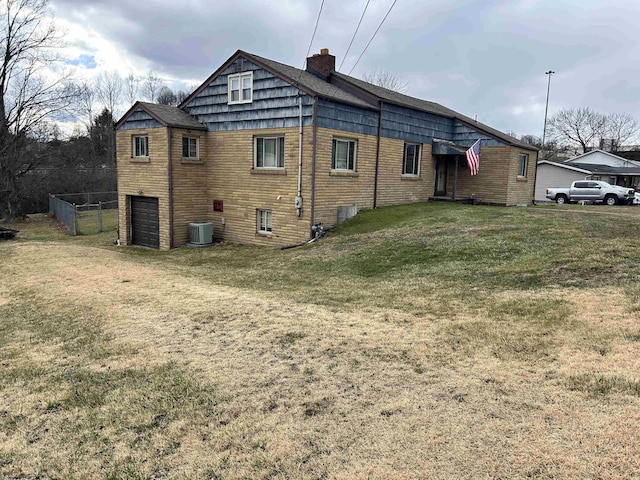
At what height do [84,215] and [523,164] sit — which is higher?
[523,164]

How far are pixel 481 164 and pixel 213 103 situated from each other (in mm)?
11766

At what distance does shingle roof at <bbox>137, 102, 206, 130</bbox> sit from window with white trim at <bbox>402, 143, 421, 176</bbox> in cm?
813

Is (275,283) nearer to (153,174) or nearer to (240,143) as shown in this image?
(240,143)

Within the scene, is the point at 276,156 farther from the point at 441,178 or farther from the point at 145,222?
the point at 441,178

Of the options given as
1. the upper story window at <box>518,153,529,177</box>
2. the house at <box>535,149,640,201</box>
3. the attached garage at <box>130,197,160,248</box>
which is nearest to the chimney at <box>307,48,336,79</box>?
the attached garage at <box>130,197,160,248</box>

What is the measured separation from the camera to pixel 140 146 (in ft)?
60.5

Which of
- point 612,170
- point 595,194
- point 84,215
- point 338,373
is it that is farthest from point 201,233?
point 612,170

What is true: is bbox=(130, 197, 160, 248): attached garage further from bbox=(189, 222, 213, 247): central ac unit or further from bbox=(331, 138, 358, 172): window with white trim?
bbox=(331, 138, 358, 172): window with white trim

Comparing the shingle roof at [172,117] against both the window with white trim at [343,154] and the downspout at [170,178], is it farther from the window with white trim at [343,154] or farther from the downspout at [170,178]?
the window with white trim at [343,154]

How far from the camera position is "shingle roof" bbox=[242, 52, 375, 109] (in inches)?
599

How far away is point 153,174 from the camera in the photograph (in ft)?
58.0

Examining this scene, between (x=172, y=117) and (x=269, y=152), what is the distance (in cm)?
428

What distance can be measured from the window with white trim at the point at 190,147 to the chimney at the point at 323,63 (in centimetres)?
558

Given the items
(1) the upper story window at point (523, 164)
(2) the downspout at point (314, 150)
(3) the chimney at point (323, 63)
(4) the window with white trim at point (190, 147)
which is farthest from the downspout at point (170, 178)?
(1) the upper story window at point (523, 164)
